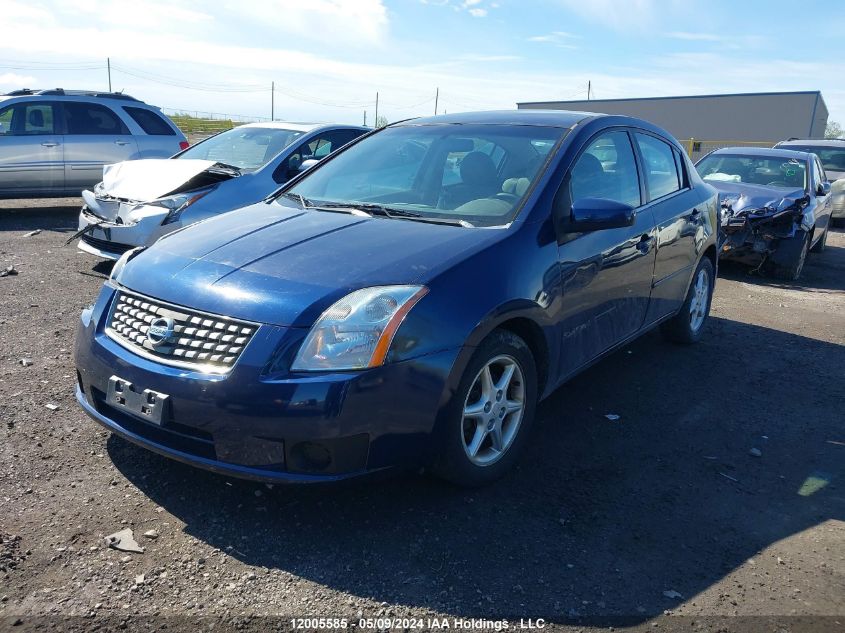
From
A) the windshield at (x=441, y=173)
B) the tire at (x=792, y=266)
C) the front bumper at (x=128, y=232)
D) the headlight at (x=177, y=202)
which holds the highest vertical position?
the windshield at (x=441, y=173)

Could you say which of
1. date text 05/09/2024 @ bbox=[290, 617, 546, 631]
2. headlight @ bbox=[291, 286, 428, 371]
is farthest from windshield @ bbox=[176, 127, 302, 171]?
date text 05/09/2024 @ bbox=[290, 617, 546, 631]

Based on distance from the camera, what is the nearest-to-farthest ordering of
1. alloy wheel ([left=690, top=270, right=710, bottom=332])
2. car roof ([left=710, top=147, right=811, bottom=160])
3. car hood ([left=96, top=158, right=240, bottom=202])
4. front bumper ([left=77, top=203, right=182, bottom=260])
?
alloy wheel ([left=690, top=270, right=710, bottom=332]) < front bumper ([left=77, top=203, right=182, bottom=260]) < car hood ([left=96, top=158, right=240, bottom=202]) < car roof ([left=710, top=147, right=811, bottom=160])

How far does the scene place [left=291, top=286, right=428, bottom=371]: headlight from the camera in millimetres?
2781

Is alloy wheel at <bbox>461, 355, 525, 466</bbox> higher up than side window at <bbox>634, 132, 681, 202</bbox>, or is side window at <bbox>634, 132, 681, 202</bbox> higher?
side window at <bbox>634, 132, 681, 202</bbox>

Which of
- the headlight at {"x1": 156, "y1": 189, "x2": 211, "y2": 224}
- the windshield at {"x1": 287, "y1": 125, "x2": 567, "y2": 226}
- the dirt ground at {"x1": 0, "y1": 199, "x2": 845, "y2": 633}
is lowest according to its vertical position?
the dirt ground at {"x1": 0, "y1": 199, "x2": 845, "y2": 633}

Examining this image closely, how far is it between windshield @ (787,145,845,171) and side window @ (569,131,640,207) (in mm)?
12009

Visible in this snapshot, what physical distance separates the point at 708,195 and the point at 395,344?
397 centimetres

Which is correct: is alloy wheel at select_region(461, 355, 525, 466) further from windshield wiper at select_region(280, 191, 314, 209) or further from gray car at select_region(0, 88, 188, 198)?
gray car at select_region(0, 88, 188, 198)

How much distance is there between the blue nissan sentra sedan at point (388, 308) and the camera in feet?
9.15

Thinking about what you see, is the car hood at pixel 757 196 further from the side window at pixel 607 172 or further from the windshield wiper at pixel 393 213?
the windshield wiper at pixel 393 213

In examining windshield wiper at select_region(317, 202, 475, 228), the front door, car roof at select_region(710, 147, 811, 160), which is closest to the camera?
windshield wiper at select_region(317, 202, 475, 228)

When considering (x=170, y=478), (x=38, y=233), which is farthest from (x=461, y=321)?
(x=38, y=233)

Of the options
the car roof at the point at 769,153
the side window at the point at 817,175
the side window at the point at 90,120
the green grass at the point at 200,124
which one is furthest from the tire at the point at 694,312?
the green grass at the point at 200,124

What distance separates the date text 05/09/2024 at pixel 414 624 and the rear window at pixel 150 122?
10611 mm
